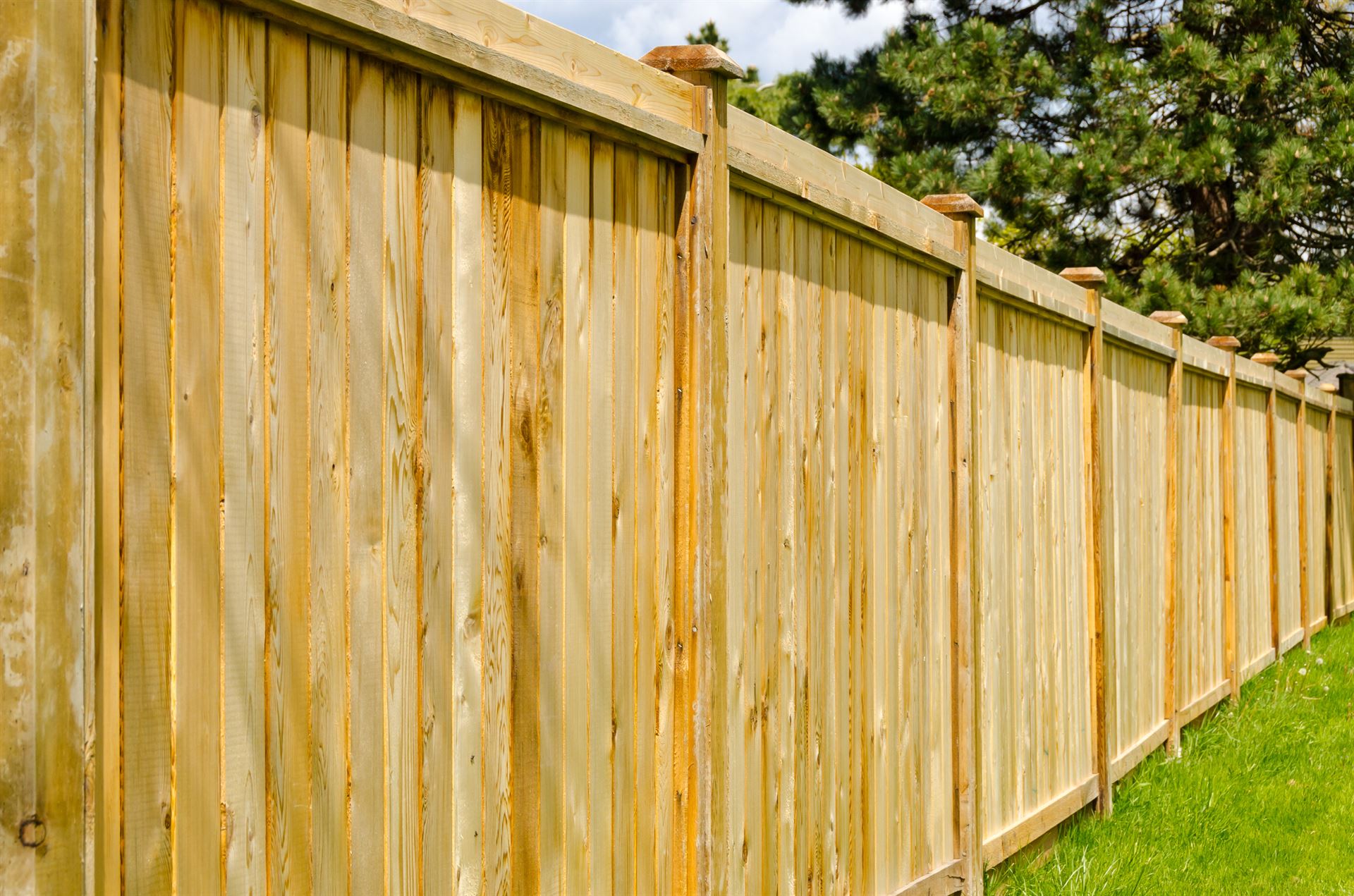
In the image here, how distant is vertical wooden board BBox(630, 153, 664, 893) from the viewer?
2465 millimetres

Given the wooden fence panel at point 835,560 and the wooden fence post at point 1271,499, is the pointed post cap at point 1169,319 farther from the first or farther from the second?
the wooden fence panel at point 835,560

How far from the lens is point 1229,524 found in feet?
25.9

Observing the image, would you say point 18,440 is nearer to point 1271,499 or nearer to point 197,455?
point 197,455

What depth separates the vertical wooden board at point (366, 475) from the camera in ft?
6.05

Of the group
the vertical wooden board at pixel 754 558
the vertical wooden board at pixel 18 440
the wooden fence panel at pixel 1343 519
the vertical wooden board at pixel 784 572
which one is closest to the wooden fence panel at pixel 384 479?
the vertical wooden board at pixel 18 440

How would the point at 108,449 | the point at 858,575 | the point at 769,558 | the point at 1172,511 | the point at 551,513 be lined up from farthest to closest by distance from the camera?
the point at 1172,511 → the point at 858,575 → the point at 769,558 → the point at 551,513 → the point at 108,449

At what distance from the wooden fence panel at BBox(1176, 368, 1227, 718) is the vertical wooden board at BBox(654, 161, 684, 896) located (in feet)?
15.7

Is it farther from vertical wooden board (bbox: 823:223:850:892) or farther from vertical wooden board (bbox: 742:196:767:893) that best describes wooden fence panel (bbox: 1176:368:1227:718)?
vertical wooden board (bbox: 742:196:767:893)

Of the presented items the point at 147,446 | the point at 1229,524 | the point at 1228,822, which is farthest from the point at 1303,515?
the point at 147,446

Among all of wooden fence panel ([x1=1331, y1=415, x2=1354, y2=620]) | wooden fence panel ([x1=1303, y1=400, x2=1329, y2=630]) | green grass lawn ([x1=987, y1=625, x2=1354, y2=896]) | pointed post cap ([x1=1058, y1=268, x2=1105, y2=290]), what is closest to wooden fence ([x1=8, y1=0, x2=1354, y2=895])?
green grass lawn ([x1=987, y1=625, x2=1354, y2=896])

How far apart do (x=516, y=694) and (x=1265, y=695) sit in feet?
22.9

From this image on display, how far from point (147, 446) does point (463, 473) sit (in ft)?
1.90

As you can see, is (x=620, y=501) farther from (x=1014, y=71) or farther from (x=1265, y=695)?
(x=1014, y=71)

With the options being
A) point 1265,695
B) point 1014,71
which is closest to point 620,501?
point 1265,695
